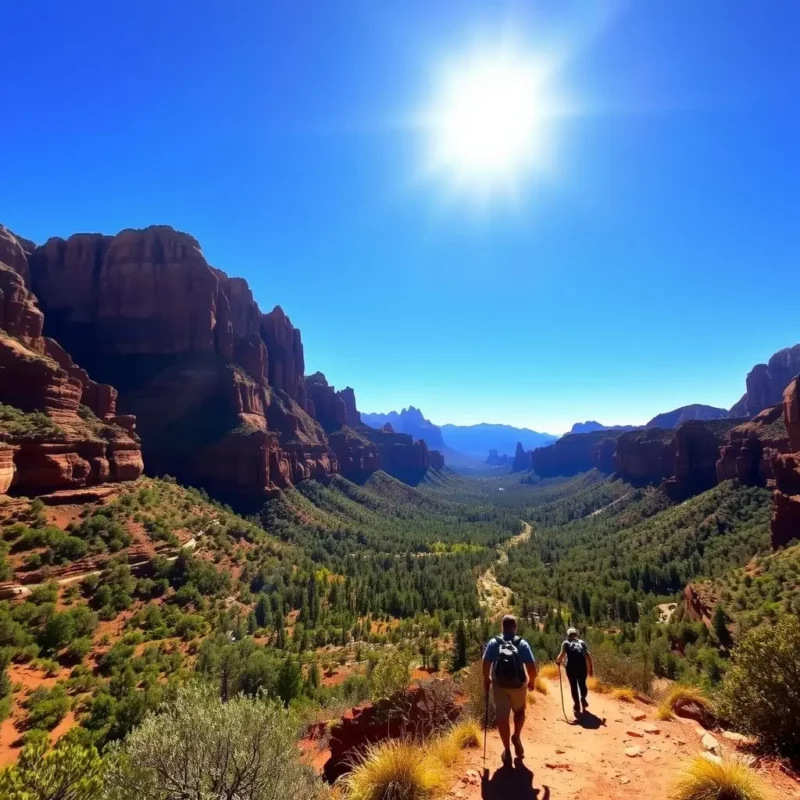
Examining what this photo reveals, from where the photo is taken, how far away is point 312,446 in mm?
119562

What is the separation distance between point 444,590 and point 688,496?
65.5 meters

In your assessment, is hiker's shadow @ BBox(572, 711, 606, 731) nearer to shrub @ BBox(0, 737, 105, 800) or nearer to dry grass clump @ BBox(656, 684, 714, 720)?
dry grass clump @ BBox(656, 684, 714, 720)

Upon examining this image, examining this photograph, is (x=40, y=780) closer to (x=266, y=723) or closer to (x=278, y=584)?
(x=266, y=723)

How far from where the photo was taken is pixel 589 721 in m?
11.0

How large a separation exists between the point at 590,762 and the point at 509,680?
9.65 feet

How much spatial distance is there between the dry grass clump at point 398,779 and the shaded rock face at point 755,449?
260 ft

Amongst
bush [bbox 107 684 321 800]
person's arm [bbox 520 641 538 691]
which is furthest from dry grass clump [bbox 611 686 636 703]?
bush [bbox 107 684 321 800]

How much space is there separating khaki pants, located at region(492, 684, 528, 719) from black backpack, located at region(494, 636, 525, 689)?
95 mm

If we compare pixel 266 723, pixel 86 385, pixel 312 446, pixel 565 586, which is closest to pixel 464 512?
pixel 312 446

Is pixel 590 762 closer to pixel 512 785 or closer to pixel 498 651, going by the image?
pixel 512 785

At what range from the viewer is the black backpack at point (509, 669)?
7.95 meters

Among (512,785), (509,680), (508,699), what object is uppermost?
(509,680)

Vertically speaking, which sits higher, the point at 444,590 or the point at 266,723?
the point at 266,723

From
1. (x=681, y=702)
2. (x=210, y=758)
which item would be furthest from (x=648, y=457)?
(x=210, y=758)
